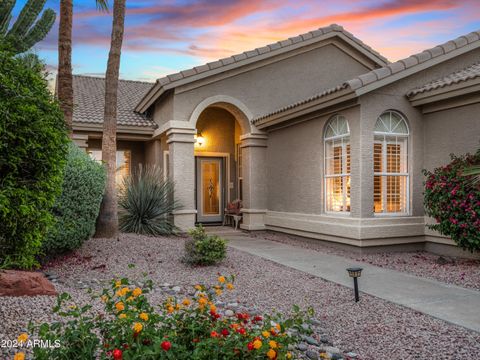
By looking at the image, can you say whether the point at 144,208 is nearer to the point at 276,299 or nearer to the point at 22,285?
the point at 276,299

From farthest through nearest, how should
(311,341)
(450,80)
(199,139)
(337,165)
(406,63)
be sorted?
(199,139)
(337,165)
(406,63)
(450,80)
(311,341)

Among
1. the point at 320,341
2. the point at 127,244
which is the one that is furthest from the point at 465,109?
the point at 127,244

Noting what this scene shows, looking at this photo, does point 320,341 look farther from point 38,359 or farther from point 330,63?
point 330,63

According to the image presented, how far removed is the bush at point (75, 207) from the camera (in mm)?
6918

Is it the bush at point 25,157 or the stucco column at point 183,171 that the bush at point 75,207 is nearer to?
the bush at point 25,157

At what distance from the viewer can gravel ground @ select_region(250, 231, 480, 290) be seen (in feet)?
23.3

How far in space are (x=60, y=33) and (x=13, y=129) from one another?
6464 millimetres

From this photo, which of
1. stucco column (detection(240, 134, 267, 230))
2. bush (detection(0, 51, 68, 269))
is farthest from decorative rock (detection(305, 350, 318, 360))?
stucco column (detection(240, 134, 267, 230))

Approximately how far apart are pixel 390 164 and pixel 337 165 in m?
1.24

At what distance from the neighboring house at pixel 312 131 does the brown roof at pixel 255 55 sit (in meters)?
0.03

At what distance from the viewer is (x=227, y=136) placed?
15391 mm

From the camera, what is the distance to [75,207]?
712 cm

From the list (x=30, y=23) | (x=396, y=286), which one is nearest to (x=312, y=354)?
(x=396, y=286)

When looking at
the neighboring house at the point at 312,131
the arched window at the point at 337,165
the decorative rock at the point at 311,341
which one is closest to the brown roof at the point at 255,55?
the neighboring house at the point at 312,131
